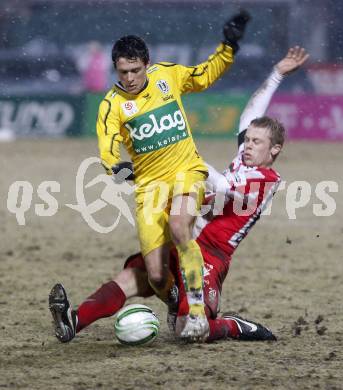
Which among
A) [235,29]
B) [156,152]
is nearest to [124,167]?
[156,152]

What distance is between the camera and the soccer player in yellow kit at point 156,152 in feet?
19.6

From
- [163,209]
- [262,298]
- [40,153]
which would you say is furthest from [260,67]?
[163,209]

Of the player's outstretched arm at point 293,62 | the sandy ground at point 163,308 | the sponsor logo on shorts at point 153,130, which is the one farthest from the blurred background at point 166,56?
the sponsor logo on shorts at point 153,130

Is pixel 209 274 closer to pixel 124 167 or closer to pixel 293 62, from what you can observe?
pixel 124 167

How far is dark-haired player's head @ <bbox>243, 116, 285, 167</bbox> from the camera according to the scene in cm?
625

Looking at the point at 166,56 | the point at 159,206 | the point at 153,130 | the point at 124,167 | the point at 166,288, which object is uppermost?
the point at 166,56

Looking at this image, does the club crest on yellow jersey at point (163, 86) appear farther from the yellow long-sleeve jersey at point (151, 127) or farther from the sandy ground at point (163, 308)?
the sandy ground at point (163, 308)

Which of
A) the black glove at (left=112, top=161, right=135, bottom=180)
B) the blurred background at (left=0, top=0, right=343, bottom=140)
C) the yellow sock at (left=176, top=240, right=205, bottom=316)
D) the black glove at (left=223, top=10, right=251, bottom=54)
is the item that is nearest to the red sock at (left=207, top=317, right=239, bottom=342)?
the yellow sock at (left=176, top=240, right=205, bottom=316)

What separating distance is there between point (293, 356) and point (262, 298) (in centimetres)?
206

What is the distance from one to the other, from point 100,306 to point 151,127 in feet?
3.65

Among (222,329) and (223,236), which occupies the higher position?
(223,236)

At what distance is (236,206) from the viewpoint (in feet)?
20.9

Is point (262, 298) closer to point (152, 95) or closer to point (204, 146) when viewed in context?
point (152, 95)

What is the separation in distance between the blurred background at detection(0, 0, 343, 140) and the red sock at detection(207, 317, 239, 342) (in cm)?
1507
